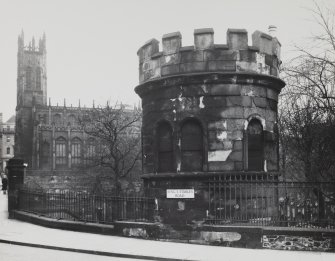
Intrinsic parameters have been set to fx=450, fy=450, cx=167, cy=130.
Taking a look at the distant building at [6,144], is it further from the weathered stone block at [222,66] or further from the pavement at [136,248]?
the weathered stone block at [222,66]

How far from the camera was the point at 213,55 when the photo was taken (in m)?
12.2

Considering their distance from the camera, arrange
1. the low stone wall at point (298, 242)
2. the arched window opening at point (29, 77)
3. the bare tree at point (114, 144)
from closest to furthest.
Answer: the low stone wall at point (298, 242)
the bare tree at point (114, 144)
the arched window opening at point (29, 77)

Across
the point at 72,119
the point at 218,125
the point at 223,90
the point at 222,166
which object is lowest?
the point at 222,166

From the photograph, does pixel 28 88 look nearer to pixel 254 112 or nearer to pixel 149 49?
pixel 149 49

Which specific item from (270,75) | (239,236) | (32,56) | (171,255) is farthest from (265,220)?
(32,56)

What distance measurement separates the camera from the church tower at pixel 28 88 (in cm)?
8638

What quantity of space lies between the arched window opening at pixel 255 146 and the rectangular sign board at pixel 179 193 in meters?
1.85

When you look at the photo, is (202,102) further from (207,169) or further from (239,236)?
(239,236)

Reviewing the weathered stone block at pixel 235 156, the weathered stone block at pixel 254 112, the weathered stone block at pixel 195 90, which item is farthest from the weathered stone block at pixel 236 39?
the weathered stone block at pixel 235 156

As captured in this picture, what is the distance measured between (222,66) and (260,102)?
1.52 meters

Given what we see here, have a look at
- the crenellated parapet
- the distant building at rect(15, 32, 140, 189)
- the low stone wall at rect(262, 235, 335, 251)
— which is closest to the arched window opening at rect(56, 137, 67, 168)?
the distant building at rect(15, 32, 140, 189)

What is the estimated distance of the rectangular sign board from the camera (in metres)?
12.0

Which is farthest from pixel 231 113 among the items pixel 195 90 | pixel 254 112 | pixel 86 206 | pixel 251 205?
pixel 86 206

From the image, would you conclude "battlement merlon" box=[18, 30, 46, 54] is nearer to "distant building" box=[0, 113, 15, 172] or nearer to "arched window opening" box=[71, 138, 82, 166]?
"arched window opening" box=[71, 138, 82, 166]
